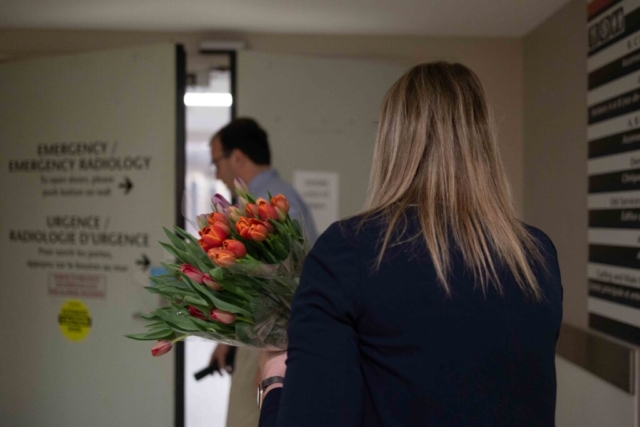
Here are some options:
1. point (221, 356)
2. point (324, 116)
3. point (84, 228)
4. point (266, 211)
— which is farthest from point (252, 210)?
point (324, 116)

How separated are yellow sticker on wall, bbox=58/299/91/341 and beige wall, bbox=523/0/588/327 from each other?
228 cm

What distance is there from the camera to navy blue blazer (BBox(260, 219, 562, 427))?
83 centimetres

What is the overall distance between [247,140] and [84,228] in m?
0.96

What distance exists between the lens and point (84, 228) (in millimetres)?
3021

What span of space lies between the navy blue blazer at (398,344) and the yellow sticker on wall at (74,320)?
2425 millimetres

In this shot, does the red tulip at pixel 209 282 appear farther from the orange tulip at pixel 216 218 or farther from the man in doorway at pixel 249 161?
the man in doorway at pixel 249 161

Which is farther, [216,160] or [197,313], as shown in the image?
[216,160]

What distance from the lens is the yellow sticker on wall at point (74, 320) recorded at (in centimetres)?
302

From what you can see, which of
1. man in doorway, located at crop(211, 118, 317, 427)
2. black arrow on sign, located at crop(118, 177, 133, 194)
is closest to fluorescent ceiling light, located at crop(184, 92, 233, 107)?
black arrow on sign, located at crop(118, 177, 133, 194)

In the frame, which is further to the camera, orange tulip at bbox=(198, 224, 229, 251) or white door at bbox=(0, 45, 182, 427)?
white door at bbox=(0, 45, 182, 427)

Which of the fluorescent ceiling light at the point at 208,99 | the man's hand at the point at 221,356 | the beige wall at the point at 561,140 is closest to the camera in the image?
the man's hand at the point at 221,356

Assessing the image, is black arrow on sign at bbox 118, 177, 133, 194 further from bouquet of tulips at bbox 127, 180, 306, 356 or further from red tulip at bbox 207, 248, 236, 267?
red tulip at bbox 207, 248, 236, 267

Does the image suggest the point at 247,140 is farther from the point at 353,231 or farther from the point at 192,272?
the point at 353,231

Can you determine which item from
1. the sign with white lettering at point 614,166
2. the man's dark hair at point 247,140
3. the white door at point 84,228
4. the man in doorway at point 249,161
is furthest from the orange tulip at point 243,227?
the white door at point 84,228
